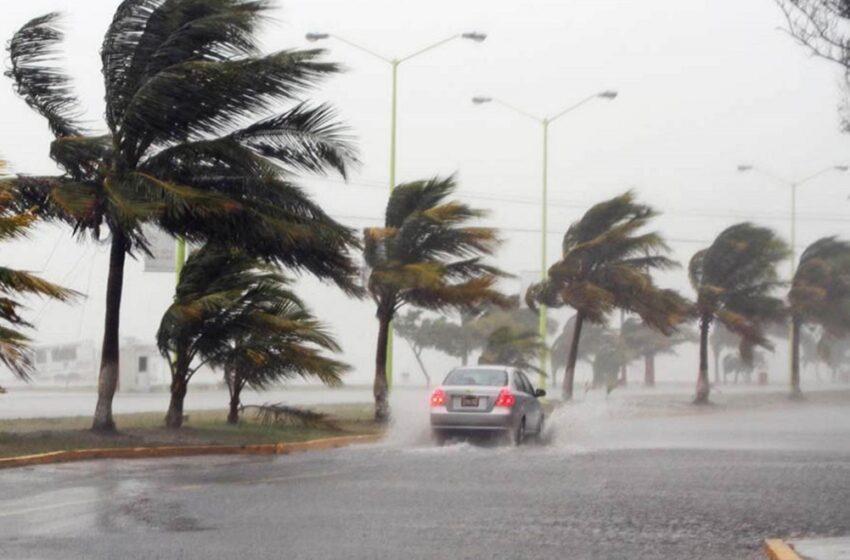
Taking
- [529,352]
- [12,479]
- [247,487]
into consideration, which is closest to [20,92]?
[12,479]

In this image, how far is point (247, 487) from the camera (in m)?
17.6

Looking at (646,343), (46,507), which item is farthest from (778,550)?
(646,343)

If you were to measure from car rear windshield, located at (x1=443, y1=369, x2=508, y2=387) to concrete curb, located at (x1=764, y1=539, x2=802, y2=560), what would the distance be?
556 inches

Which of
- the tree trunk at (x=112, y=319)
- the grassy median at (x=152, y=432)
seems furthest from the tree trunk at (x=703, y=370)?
the tree trunk at (x=112, y=319)

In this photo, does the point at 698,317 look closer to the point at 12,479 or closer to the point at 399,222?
the point at 399,222

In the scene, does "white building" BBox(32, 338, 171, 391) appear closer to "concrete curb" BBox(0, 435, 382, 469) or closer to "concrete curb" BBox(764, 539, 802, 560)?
"concrete curb" BBox(0, 435, 382, 469)

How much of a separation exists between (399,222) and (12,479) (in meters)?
17.5

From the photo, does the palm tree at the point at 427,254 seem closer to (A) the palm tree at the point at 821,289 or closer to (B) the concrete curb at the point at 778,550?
(B) the concrete curb at the point at 778,550

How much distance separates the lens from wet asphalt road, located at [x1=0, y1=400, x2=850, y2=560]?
1245cm

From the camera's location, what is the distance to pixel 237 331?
26781 millimetres

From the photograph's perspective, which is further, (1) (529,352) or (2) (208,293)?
(1) (529,352)

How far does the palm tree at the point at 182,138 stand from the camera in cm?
2391

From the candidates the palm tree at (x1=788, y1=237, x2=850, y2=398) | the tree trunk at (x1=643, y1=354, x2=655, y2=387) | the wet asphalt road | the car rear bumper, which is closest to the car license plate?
the car rear bumper

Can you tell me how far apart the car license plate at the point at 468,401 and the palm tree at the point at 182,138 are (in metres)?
3.57
